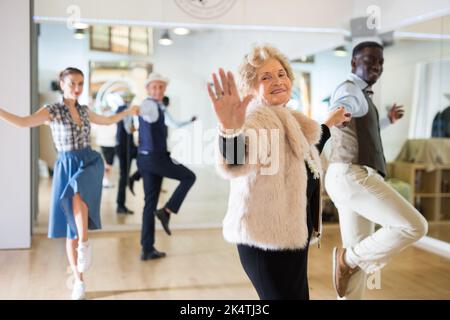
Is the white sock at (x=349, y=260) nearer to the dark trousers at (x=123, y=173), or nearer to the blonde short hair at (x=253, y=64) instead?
the blonde short hair at (x=253, y=64)

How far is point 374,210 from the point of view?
2438 millimetres

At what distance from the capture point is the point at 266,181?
5.55ft

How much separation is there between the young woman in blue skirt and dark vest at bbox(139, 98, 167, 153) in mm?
549

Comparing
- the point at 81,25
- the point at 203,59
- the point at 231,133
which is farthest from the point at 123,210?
the point at 231,133

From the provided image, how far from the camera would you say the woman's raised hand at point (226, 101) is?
146 cm

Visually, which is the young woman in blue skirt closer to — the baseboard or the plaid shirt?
the plaid shirt

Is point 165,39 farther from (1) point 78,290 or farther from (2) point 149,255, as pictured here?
(1) point 78,290

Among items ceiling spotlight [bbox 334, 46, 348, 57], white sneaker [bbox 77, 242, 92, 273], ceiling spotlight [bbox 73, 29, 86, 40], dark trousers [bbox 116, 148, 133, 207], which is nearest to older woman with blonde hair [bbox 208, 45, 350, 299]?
ceiling spotlight [bbox 73, 29, 86, 40]

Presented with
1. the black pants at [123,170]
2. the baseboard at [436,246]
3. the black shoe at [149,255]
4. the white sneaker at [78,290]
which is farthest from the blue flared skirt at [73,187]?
the baseboard at [436,246]

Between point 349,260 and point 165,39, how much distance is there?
254cm

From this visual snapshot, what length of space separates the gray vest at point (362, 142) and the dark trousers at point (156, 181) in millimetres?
1477

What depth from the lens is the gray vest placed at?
2.34m

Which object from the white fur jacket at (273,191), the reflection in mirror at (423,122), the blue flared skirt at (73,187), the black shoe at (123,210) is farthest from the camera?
the black shoe at (123,210)

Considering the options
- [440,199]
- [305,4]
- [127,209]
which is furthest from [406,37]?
[127,209]
